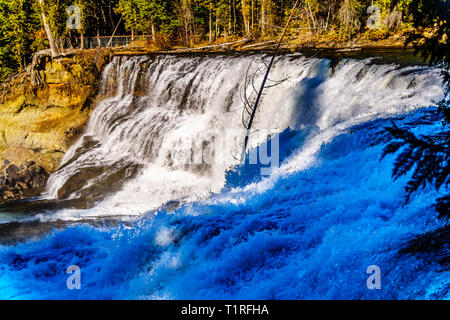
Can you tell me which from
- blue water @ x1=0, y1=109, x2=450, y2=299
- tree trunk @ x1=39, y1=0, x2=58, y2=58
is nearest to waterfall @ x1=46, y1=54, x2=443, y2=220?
blue water @ x1=0, y1=109, x2=450, y2=299

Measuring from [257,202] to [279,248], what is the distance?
Result: 1.48m

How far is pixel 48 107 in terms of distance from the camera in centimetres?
1534

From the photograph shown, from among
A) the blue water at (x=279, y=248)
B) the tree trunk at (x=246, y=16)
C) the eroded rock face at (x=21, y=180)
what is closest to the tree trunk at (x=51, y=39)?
the eroded rock face at (x=21, y=180)

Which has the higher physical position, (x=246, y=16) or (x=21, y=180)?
(x=246, y=16)

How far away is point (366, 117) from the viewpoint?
7.34 m

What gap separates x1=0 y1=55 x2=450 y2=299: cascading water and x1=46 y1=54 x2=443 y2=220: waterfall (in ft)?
0.13

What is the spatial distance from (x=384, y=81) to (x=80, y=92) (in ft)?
39.2

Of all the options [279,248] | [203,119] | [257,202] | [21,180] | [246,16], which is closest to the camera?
[279,248]

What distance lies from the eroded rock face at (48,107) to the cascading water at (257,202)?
268cm

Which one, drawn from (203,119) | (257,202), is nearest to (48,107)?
(203,119)

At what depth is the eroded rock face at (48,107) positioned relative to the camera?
14070mm

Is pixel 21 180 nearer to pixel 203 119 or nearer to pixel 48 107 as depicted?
pixel 48 107

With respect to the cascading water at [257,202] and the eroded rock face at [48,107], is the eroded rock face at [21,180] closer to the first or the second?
the eroded rock face at [48,107]
